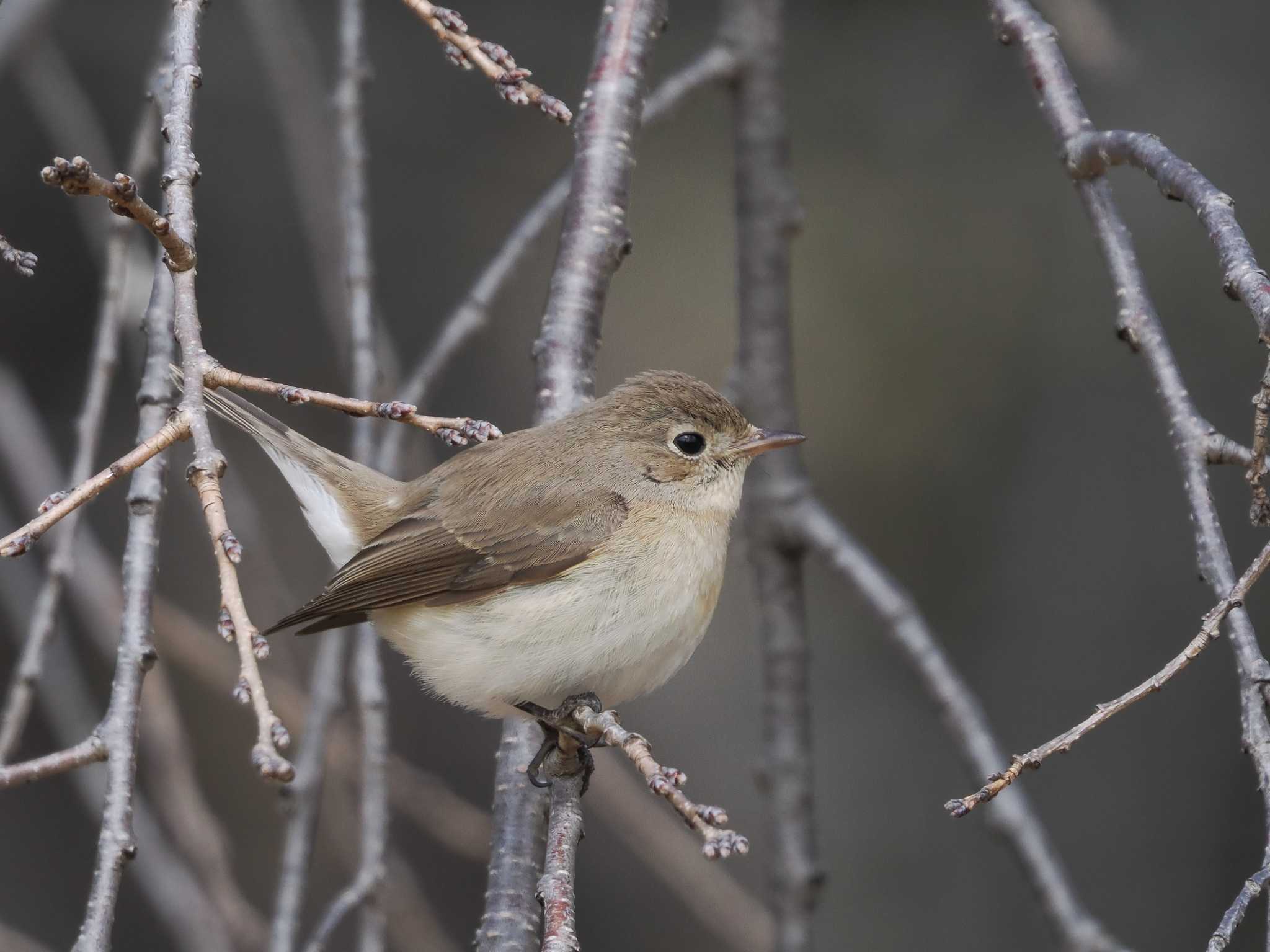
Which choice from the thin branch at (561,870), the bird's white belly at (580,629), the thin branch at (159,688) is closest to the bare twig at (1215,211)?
the thin branch at (561,870)

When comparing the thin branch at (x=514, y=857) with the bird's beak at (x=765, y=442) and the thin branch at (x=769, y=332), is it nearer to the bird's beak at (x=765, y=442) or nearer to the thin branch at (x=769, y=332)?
the bird's beak at (x=765, y=442)

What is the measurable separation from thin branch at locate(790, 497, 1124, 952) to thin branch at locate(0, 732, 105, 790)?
210cm

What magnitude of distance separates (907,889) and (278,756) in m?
4.18

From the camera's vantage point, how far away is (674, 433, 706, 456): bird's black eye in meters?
3.81

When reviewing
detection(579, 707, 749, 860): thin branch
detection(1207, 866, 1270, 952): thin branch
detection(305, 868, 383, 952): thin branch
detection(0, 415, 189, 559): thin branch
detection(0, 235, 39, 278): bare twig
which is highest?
detection(0, 235, 39, 278): bare twig

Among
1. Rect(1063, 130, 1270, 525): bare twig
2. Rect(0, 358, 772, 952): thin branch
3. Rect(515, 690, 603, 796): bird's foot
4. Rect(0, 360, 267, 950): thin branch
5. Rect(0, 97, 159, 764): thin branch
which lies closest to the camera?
Rect(1063, 130, 1270, 525): bare twig

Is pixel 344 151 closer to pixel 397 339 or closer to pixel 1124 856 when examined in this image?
pixel 397 339

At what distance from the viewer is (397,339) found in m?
5.45

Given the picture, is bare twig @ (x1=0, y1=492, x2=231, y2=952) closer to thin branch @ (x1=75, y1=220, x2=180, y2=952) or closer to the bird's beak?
thin branch @ (x1=75, y1=220, x2=180, y2=952)

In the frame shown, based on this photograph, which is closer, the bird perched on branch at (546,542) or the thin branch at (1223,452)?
the thin branch at (1223,452)

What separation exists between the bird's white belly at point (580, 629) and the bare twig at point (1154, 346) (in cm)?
123

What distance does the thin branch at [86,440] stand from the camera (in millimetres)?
2746

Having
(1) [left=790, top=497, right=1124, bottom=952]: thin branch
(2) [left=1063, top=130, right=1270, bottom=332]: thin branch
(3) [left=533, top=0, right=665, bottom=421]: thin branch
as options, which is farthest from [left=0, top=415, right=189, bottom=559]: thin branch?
(1) [left=790, top=497, right=1124, bottom=952]: thin branch

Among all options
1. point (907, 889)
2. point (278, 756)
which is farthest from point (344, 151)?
point (907, 889)
